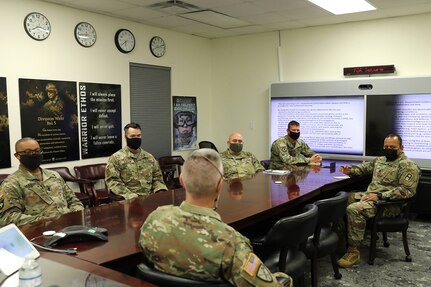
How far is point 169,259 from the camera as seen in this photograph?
5.77 feet

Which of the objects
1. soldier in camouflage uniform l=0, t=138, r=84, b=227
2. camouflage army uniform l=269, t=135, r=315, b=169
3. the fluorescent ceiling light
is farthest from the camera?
camouflage army uniform l=269, t=135, r=315, b=169

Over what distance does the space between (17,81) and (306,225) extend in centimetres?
375

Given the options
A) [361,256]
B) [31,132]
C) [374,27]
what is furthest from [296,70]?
[31,132]

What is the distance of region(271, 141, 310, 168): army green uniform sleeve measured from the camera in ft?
18.2

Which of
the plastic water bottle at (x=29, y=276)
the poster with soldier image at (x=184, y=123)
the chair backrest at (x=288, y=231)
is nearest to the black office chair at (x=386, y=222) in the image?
the chair backrest at (x=288, y=231)

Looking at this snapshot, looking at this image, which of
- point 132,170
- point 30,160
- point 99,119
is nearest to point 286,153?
point 132,170

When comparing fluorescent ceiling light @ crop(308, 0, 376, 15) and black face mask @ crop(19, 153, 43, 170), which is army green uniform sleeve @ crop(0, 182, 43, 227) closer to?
black face mask @ crop(19, 153, 43, 170)

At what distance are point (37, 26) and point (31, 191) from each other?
8.16ft

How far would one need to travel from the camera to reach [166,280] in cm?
175

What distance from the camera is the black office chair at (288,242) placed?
2.42 meters

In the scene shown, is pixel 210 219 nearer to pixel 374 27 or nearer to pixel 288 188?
pixel 288 188

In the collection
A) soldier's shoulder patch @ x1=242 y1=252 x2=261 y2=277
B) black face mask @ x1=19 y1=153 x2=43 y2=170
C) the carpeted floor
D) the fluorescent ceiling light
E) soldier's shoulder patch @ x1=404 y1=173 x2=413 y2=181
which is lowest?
the carpeted floor

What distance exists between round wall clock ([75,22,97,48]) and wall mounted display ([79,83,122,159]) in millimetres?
531

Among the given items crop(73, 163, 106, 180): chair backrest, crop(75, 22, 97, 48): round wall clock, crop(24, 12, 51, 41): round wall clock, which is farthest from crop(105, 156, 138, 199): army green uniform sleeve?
crop(75, 22, 97, 48): round wall clock
